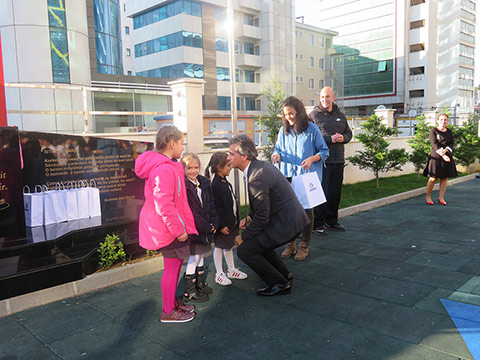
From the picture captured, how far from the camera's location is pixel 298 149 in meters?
5.44

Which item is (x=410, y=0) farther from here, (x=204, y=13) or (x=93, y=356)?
(x=93, y=356)

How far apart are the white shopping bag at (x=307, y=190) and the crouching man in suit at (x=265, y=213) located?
758 mm

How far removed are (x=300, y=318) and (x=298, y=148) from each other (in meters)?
2.44

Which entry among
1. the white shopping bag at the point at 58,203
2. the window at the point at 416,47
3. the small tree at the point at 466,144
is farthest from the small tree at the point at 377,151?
the window at the point at 416,47

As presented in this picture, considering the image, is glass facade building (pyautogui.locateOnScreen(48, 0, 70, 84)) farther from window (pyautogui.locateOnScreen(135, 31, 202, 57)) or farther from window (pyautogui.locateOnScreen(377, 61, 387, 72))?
window (pyautogui.locateOnScreen(377, 61, 387, 72))

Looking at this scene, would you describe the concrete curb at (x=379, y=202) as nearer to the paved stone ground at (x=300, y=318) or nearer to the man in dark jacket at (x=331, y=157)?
the man in dark jacket at (x=331, y=157)

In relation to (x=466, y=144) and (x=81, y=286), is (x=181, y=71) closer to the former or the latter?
(x=466, y=144)

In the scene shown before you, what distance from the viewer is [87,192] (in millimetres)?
5949

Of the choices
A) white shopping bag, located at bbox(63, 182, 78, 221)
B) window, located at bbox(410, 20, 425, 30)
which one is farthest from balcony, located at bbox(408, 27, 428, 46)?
white shopping bag, located at bbox(63, 182, 78, 221)

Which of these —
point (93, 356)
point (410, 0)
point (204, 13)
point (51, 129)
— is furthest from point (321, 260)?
point (410, 0)

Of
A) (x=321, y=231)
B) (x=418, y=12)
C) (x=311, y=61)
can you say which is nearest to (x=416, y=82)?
(x=418, y=12)

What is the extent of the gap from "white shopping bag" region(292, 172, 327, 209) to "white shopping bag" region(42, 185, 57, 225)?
327cm

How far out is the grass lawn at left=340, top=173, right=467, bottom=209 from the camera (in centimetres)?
945

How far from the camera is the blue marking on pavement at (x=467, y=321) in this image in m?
3.00
